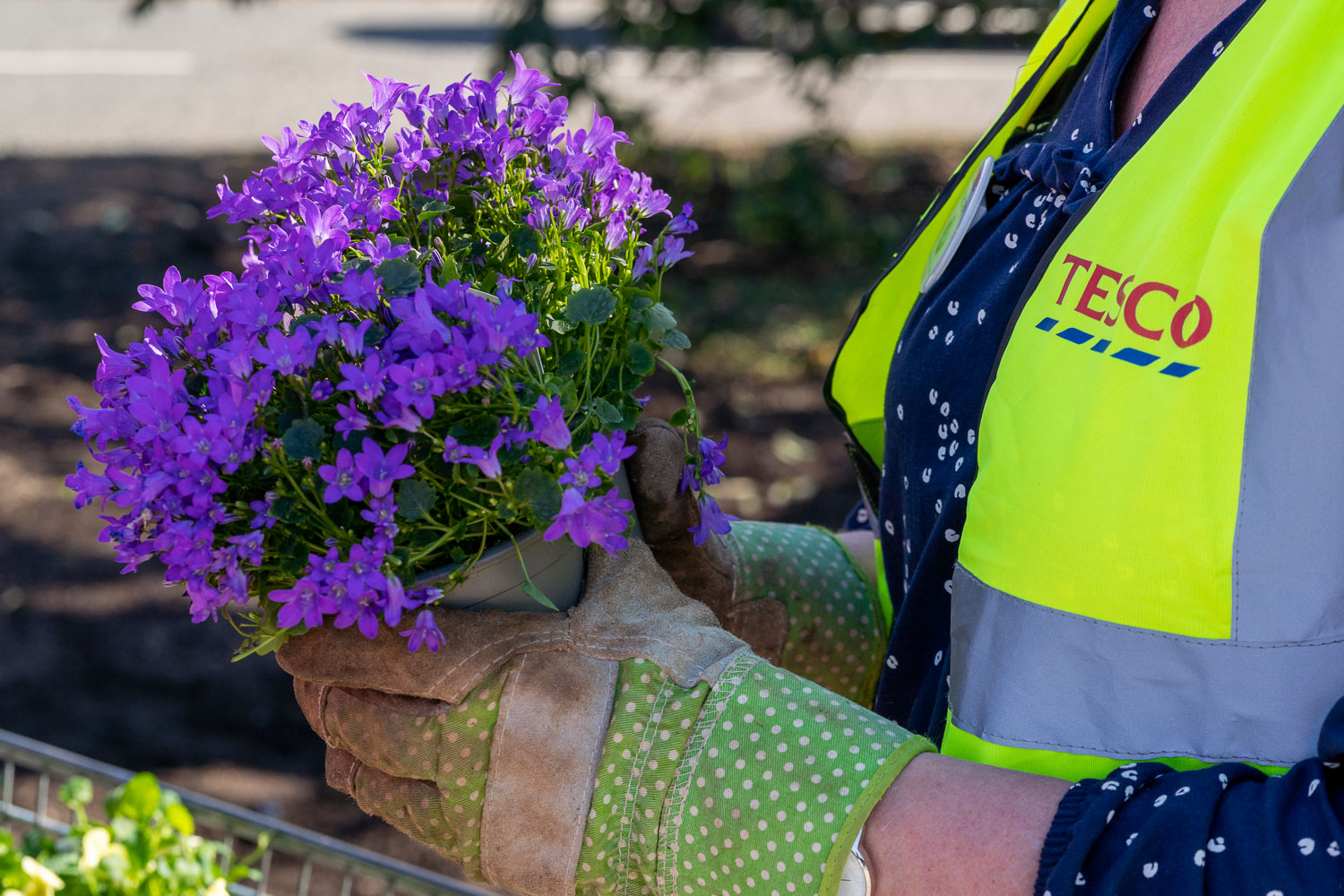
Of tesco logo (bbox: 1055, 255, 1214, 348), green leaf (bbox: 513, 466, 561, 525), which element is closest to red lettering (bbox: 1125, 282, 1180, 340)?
tesco logo (bbox: 1055, 255, 1214, 348)

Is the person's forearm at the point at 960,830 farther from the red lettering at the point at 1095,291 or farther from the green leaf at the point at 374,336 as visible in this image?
the green leaf at the point at 374,336

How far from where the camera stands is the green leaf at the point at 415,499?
3.35ft

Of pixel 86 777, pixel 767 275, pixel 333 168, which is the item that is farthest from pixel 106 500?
pixel 767 275

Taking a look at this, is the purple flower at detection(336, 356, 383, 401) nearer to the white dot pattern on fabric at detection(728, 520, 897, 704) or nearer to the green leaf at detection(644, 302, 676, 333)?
the green leaf at detection(644, 302, 676, 333)

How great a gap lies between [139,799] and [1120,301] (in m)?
1.73

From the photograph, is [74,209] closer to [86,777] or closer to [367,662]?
[86,777]

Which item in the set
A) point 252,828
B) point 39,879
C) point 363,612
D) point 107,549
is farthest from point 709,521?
point 107,549

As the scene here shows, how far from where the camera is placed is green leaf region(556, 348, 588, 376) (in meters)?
1.11

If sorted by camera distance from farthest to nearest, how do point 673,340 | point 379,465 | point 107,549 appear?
point 107,549 < point 673,340 < point 379,465

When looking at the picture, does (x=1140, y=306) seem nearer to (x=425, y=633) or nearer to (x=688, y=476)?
(x=688, y=476)

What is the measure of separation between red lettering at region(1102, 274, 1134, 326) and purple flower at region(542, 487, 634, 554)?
0.43 m

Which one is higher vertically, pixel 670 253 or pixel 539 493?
pixel 670 253

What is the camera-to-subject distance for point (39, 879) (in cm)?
183

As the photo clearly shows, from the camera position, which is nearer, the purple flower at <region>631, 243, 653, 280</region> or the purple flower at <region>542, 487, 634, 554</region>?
the purple flower at <region>542, 487, 634, 554</region>
